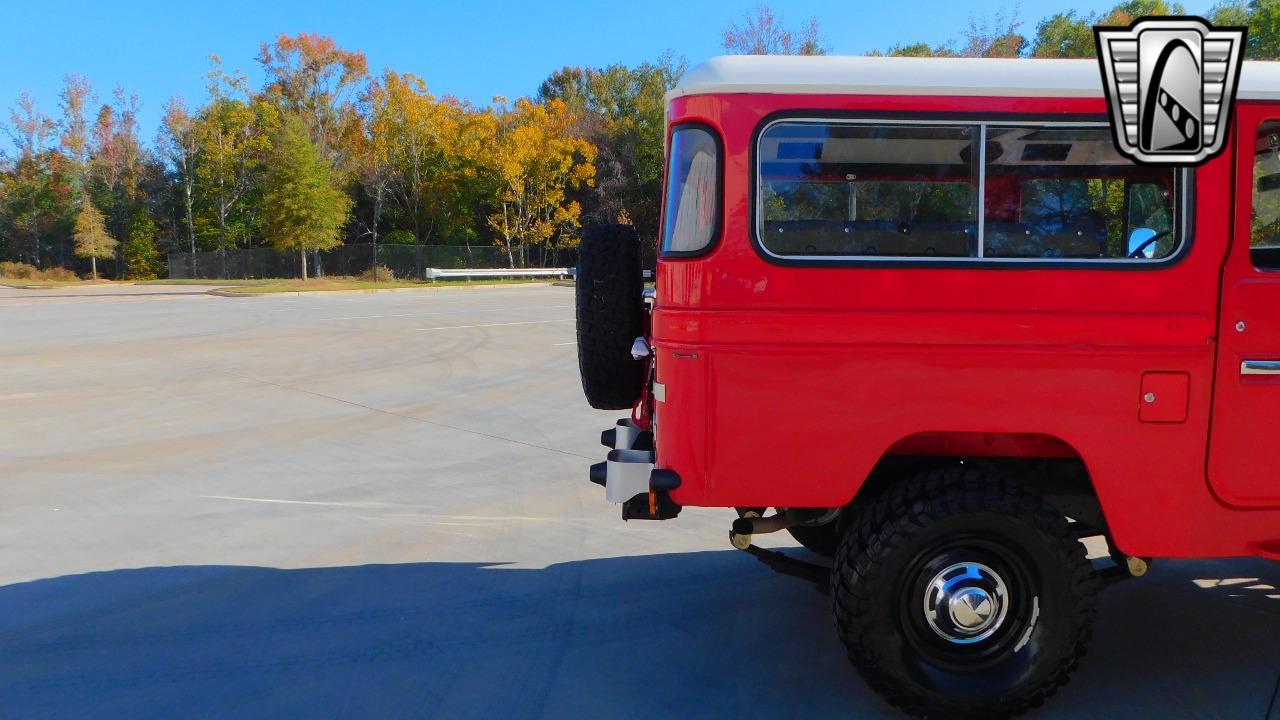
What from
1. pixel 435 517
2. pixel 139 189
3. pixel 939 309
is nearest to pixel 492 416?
pixel 435 517

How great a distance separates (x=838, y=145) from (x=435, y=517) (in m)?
3.84

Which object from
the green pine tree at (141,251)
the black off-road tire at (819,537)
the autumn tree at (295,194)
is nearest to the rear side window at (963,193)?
the black off-road tire at (819,537)

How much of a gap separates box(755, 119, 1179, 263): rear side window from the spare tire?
86 centimetres

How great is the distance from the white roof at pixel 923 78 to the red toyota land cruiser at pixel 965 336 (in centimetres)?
1

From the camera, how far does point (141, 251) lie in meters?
54.1

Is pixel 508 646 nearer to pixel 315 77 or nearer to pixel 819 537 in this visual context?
pixel 819 537

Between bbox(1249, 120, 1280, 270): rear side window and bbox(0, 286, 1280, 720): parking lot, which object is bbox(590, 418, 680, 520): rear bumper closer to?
bbox(0, 286, 1280, 720): parking lot

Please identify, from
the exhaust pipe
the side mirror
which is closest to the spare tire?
the exhaust pipe

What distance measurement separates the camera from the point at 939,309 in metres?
3.26

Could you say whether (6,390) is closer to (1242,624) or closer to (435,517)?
(435,517)

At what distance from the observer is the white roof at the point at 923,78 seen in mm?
3215

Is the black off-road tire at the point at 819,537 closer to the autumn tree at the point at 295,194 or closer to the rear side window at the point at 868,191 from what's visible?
the rear side window at the point at 868,191

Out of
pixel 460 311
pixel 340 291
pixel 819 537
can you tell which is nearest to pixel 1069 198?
pixel 819 537

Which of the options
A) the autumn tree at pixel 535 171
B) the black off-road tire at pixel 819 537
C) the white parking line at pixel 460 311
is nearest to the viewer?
the black off-road tire at pixel 819 537
